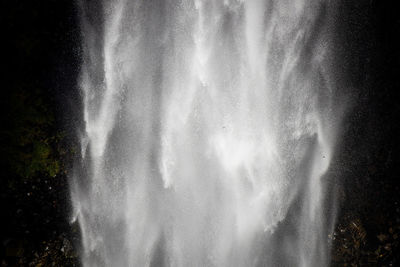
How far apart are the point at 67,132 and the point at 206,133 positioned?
1.87m

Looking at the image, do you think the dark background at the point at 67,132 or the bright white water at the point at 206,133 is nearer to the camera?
the dark background at the point at 67,132

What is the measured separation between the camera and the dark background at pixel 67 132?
134 inches

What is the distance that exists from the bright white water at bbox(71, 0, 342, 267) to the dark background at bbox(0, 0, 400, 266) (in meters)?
0.21

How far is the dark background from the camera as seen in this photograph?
3416 millimetres

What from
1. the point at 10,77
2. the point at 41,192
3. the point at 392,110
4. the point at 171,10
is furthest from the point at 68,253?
the point at 392,110

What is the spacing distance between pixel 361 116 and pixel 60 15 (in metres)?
4.27

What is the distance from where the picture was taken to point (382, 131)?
362 centimetres

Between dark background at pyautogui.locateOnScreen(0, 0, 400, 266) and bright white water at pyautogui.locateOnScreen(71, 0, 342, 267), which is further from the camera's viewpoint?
bright white water at pyautogui.locateOnScreen(71, 0, 342, 267)

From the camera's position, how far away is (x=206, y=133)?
12.0 ft

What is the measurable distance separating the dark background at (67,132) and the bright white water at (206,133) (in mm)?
213

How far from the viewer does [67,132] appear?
354cm

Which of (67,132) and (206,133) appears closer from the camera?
(67,132)

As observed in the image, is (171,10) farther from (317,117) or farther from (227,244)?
(227,244)

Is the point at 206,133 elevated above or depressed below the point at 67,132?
below
